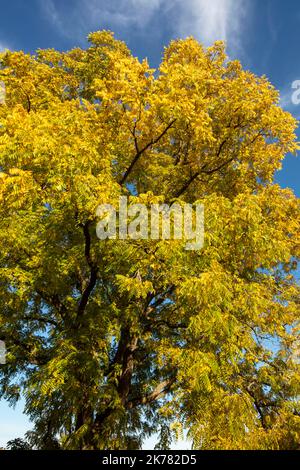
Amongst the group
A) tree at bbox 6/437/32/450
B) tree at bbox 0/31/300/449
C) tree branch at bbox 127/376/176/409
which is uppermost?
tree at bbox 0/31/300/449

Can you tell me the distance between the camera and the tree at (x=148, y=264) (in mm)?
7965

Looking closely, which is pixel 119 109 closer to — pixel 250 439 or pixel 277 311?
pixel 277 311

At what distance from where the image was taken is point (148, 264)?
7898mm

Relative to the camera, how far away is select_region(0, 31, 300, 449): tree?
26.1 ft

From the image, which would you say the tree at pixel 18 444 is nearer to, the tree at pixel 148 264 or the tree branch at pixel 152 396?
the tree at pixel 148 264

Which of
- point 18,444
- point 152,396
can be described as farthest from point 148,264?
point 18,444

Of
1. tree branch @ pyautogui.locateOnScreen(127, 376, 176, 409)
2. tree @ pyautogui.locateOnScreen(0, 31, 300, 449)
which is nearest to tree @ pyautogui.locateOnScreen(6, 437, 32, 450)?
tree @ pyautogui.locateOnScreen(0, 31, 300, 449)

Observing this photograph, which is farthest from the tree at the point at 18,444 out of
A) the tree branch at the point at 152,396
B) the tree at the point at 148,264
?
the tree branch at the point at 152,396

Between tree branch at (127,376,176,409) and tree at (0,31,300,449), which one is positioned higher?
tree at (0,31,300,449)

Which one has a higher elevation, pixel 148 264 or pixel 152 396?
pixel 148 264

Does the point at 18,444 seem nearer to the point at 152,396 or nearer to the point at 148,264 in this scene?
the point at 152,396

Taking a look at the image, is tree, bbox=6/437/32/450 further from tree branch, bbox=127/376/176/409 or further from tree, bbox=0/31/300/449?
tree branch, bbox=127/376/176/409

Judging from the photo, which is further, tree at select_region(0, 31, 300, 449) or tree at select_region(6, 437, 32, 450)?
tree at select_region(6, 437, 32, 450)
